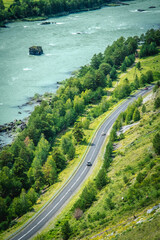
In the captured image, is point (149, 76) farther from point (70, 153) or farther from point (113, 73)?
point (70, 153)

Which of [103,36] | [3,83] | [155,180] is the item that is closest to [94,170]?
[155,180]

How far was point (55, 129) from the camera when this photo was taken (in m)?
100

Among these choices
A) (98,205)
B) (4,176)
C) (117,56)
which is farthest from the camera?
(117,56)

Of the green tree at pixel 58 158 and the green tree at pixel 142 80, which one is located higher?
the green tree at pixel 142 80

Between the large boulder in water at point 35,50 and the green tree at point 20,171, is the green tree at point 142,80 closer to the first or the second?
the green tree at point 20,171

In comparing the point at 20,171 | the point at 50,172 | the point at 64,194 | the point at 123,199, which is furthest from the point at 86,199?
the point at 20,171

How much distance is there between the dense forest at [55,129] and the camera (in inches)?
2675

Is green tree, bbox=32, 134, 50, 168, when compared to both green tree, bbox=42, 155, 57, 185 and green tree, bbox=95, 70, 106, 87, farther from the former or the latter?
green tree, bbox=95, 70, 106, 87

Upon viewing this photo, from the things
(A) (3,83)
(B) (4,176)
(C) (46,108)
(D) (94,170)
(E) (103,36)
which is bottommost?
(D) (94,170)

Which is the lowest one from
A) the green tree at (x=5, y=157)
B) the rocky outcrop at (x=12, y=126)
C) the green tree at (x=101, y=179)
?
the green tree at (x=101, y=179)

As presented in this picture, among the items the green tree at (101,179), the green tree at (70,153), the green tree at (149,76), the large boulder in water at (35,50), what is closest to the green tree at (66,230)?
the green tree at (101,179)

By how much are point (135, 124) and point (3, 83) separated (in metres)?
83.3

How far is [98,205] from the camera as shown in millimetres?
52438

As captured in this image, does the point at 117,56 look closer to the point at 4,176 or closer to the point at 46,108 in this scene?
the point at 46,108
